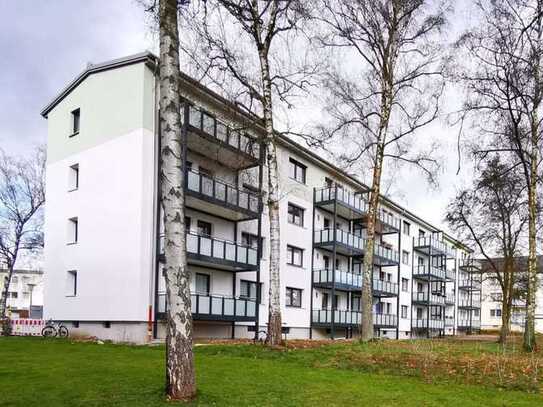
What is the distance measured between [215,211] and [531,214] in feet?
41.4

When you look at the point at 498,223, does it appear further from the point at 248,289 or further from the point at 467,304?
the point at 467,304

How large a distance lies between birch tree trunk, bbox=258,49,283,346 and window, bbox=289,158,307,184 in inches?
561

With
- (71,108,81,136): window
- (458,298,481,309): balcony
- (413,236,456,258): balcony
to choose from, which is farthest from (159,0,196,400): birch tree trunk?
(458,298,481,309): balcony

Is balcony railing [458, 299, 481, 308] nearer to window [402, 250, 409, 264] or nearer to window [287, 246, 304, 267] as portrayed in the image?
window [402, 250, 409, 264]

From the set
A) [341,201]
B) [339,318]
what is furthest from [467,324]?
[341,201]

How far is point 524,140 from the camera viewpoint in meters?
20.1

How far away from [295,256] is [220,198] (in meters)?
9.47

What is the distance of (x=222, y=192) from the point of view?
22.5 meters

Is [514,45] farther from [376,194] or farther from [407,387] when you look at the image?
[407,387]

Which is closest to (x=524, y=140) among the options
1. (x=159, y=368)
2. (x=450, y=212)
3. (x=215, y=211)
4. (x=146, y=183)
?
(x=450, y=212)

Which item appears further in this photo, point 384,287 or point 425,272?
point 425,272

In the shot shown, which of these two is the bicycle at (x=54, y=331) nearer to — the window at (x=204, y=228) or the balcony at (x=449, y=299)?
the window at (x=204, y=228)

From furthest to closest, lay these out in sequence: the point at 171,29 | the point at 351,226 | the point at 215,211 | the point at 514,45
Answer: the point at 351,226
the point at 215,211
the point at 514,45
the point at 171,29

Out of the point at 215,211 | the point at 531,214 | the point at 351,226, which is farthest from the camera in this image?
the point at 351,226
